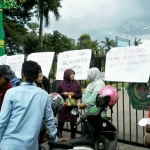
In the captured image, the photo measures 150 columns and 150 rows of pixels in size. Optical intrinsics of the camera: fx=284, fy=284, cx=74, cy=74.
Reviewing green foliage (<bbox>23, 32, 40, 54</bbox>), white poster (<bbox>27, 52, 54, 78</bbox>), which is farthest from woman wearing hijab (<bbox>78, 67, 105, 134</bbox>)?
green foliage (<bbox>23, 32, 40, 54</bbox>)

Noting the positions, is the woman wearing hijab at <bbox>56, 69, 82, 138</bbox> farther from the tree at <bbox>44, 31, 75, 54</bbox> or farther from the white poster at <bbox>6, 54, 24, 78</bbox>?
the tree at <bbox>44, 31, 75, 54</bbox>

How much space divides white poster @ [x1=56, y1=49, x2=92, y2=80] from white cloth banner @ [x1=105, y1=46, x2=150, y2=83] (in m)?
0.48

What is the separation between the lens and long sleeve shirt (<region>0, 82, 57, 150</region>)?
8.65 feet

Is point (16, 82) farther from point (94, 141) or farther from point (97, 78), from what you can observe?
point (94, 141)

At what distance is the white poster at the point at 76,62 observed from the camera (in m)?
4.76

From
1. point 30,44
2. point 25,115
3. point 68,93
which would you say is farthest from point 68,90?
point 30,44

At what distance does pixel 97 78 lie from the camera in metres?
4.40

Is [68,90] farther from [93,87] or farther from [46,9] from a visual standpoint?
[46,9]

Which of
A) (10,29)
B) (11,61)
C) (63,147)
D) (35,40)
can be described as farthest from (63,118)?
(35,40)

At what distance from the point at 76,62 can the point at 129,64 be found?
108 cm

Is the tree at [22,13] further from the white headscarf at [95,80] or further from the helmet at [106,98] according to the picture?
the helmet at [106,98]

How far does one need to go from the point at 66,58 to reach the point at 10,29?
2232 centimetres

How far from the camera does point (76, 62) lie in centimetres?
491

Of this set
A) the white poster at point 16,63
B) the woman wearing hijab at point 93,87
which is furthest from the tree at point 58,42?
the woman wearing hijab at point 93,87
